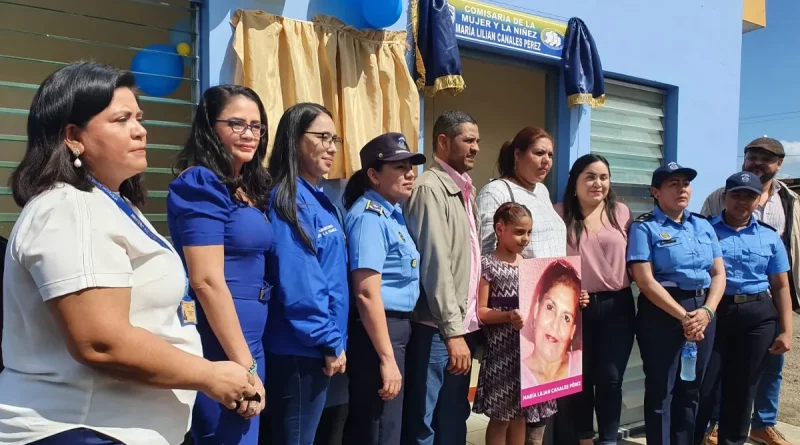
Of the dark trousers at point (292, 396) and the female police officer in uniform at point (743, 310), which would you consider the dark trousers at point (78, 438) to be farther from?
the female police officer in uniform at point (743, 310)

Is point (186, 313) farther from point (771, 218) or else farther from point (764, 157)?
point (771, 218)

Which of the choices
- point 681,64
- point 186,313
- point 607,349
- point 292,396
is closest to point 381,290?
point 292,396

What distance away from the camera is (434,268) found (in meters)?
2.85

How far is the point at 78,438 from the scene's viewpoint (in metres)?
1.33

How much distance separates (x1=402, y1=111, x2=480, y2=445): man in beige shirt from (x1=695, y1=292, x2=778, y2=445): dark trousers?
1.93 meters

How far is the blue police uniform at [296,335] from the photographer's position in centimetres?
224

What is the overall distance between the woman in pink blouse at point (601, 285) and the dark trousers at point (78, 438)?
2870 millimetres

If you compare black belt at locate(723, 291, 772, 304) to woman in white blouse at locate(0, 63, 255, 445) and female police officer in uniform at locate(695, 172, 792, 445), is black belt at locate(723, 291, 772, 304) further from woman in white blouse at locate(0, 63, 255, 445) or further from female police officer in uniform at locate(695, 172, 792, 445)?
woman in white blouse at locate(0, 63, 255, 445)

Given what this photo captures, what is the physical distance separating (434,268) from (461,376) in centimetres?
63

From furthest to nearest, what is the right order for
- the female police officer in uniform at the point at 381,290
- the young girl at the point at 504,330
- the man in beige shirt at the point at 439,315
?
1. the young girl at the point at 504,330
2. the man in beige shirt at the point at 439,315
3. the female police officer in uniform at the point at 381,290

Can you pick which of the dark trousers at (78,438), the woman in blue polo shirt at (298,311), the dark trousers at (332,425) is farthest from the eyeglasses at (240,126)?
the dark trousers at (332,425)

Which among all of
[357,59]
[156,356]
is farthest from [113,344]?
[357,59]

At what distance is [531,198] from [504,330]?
2.57 ft

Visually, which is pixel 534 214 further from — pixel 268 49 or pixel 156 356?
pixel 156 356
